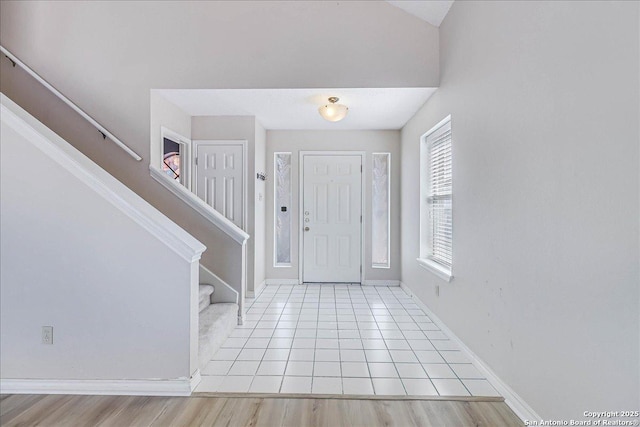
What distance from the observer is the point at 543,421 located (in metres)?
1.64

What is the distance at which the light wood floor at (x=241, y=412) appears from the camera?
5.79ft

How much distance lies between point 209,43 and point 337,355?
9.66 feet

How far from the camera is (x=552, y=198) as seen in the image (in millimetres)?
1566

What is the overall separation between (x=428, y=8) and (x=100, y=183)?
9.54 feet

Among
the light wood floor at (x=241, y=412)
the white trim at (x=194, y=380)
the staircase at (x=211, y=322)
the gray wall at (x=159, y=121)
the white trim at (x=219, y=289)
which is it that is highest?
the gray wall at (x=159, y=121)

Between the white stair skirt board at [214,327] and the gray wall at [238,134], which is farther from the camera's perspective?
the gray wall at [238,134]

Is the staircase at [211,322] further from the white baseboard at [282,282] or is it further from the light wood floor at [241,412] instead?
the white baseboard at [282,282]

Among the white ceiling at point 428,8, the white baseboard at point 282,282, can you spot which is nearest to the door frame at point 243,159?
the white baseboard at point 282,282

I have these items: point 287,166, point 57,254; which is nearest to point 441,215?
point 287,166

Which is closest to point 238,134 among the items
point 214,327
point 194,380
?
point 214,327

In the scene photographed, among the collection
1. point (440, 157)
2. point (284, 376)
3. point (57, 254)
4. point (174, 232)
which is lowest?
point (284, 376)

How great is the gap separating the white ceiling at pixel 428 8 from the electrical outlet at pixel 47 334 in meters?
3.60

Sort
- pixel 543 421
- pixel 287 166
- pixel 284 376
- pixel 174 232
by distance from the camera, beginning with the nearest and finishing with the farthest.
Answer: pixel 543 421, pixel 174 232, pixel 284 376, pixel 287 166

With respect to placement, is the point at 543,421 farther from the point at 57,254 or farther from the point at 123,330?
the point at 57,254
